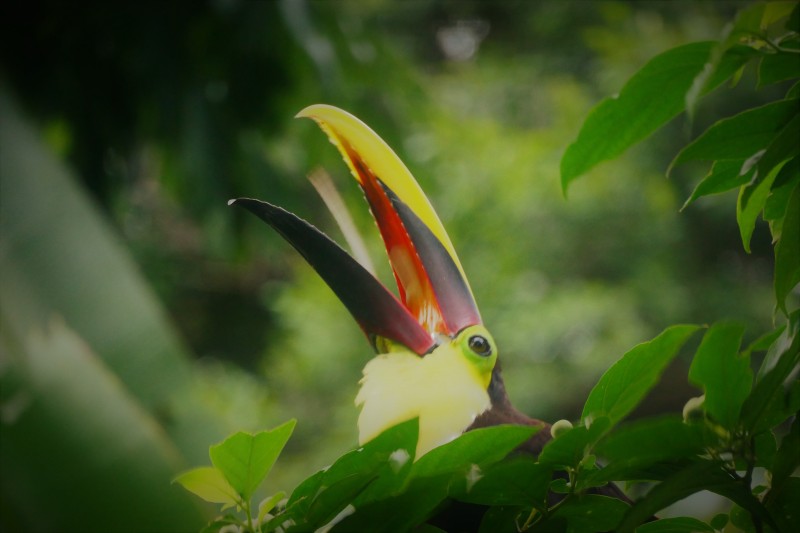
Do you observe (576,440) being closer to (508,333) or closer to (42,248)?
(42,248)

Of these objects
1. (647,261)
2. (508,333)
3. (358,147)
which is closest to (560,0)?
(647,261)

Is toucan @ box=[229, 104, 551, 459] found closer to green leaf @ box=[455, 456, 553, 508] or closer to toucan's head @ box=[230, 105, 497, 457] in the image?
toucan's head @ box=[230, 105, 497, 457]

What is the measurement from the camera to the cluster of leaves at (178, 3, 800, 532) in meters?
0.36

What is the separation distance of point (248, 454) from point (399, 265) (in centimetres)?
27

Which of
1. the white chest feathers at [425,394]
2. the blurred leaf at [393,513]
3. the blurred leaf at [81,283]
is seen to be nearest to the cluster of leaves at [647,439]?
the blurred leaf at [393,513]

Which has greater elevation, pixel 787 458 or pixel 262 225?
pixel 262 225

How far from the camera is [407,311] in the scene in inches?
23.0

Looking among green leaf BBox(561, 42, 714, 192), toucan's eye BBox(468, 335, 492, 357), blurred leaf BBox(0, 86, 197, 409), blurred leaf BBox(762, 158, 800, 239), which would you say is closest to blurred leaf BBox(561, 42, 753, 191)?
green leaf BBox(561, 42, 714, 192)

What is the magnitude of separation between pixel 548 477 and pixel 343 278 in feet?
0.77

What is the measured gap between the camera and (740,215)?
0.46 meters

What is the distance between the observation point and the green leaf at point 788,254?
15.6 inches

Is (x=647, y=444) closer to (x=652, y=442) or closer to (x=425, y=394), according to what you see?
(x=652, y=442)

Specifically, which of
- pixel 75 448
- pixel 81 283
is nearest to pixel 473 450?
pixel 75 448

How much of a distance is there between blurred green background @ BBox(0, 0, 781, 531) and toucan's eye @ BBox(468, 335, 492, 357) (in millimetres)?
343
